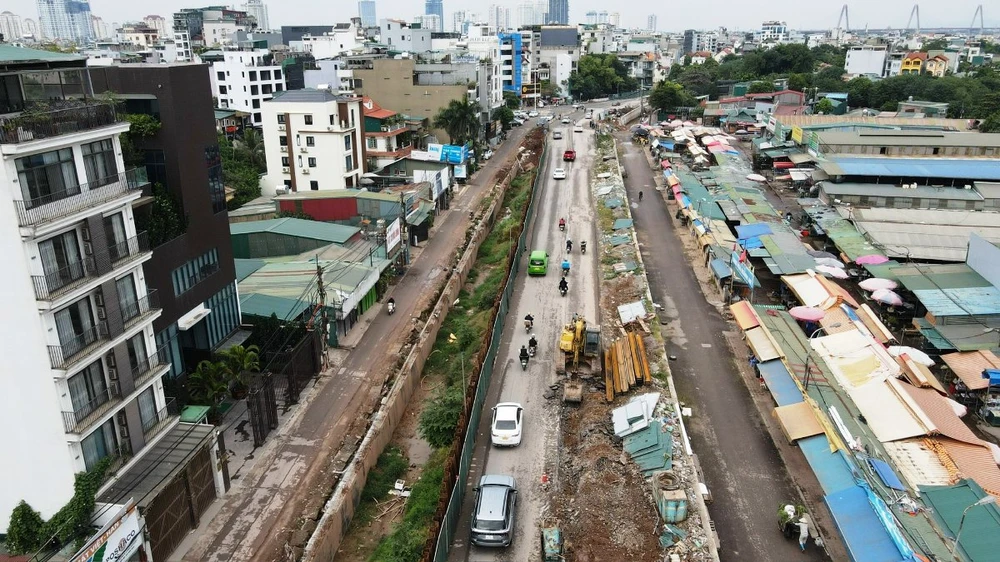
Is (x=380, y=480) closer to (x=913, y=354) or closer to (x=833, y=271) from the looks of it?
(x=913, y=354)

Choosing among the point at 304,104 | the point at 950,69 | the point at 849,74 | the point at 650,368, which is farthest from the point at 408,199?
the point at 950,69

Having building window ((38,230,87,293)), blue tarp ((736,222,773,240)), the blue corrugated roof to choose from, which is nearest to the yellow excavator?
building window ((38,230,87,293))

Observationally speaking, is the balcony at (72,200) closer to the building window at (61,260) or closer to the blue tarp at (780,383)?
the building window at (61,260)

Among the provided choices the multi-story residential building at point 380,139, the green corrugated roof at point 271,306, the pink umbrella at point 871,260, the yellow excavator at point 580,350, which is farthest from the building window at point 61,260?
the multi-story residential building at point 380,139

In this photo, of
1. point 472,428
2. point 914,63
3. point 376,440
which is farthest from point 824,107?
point 376,440

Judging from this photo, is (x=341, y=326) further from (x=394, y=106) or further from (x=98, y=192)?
(x=394, y=106)
